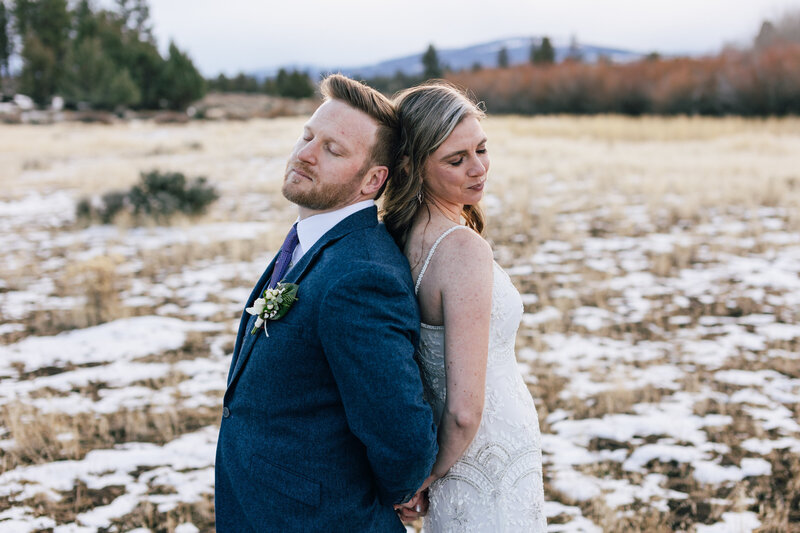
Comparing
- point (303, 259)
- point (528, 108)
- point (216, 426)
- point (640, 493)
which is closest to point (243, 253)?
point (216, 426)

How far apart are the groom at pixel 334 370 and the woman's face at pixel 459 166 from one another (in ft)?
0.56

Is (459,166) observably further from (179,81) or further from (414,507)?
(179,81)

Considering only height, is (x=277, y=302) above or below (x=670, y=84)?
below

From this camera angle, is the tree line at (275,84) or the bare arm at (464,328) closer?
the bare arm at (464,328)

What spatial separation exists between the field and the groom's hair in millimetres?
2440

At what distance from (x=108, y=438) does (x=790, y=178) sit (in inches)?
505

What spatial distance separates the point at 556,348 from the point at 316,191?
14.3ft

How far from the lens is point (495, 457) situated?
208 centimetres

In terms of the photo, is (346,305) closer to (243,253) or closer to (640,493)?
(640,493)

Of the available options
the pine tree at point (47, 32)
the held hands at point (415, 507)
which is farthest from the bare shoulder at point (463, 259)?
the pine tree at point (47, 32)

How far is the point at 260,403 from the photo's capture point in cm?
184

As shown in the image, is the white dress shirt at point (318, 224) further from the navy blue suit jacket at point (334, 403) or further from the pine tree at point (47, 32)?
the pine tree at point (47, 32)

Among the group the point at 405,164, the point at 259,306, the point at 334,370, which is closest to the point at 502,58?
the point at 405,164

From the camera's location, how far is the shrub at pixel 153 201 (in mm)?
11391
